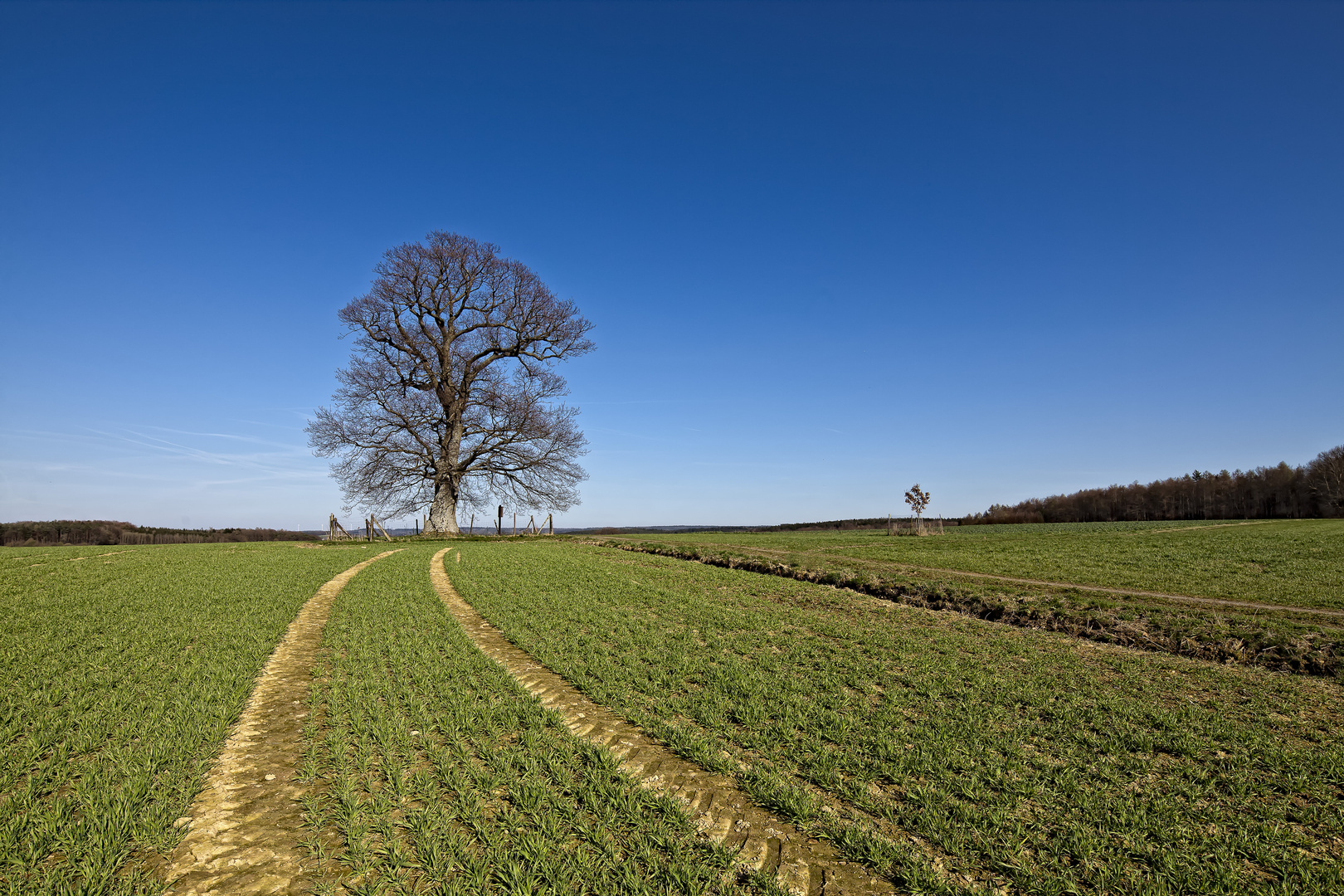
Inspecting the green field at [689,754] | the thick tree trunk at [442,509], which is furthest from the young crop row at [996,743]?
the thick tree trunk at [442,509]

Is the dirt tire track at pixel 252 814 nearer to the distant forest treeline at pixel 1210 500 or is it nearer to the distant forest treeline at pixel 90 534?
the distant forest treeline at pixel 90 534

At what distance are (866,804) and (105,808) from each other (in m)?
6.09

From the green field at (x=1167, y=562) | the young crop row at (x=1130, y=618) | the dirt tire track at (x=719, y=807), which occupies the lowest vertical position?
the dirt tire track at (x=719, y=807)

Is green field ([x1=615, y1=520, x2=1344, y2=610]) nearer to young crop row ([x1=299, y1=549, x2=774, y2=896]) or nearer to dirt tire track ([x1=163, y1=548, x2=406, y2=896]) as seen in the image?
young crop row ([x1=299, y1=549, x2=774, y2=896])

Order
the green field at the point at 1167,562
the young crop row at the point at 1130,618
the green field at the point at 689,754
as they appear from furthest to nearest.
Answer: the green field at the point at 1167,562, the young crop row at the point at 1130,618, the green field at the point at 689,754

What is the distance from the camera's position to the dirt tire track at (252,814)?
12.2 feet

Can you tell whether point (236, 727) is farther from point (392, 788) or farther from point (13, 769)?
point (392, 788)

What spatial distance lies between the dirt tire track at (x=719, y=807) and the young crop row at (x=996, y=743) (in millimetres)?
164

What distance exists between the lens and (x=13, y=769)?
16.8 ft

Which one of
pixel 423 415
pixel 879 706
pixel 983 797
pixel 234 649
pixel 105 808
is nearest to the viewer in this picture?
pixel 105 808

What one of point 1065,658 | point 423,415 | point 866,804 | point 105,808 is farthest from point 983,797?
point 423,415

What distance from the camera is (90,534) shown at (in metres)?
36.2

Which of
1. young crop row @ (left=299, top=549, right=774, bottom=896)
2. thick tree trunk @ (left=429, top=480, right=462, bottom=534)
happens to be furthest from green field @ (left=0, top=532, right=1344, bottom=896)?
thick tree trunk @ (left=429, top=480, right=462, bottom=534)

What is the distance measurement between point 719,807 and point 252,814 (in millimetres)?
3796
